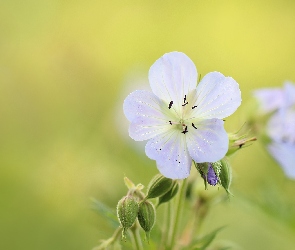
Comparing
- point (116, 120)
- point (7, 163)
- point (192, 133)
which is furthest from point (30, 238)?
point (192, 133)

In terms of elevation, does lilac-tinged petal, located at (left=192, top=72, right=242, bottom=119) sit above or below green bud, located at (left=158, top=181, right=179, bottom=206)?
above

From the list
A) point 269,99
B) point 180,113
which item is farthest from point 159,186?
point 269,99

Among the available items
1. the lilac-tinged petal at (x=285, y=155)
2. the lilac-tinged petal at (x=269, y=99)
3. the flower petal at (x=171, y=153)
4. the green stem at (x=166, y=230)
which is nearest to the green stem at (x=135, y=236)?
the green stem at (x=166, y=230)

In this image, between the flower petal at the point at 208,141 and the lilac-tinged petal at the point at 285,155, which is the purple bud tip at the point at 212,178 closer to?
the flower petal at the point at 208,141

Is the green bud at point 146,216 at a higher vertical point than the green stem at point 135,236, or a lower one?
higher

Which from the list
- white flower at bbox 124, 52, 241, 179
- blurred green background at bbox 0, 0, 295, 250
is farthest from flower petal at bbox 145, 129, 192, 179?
blurred green background at bbox 0, 0, 295, 250

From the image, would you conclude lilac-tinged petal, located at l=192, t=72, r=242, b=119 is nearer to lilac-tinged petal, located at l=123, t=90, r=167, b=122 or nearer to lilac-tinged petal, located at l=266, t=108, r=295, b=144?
lilac-tinged petal, located at l=123, t=90, r=167, b=122
